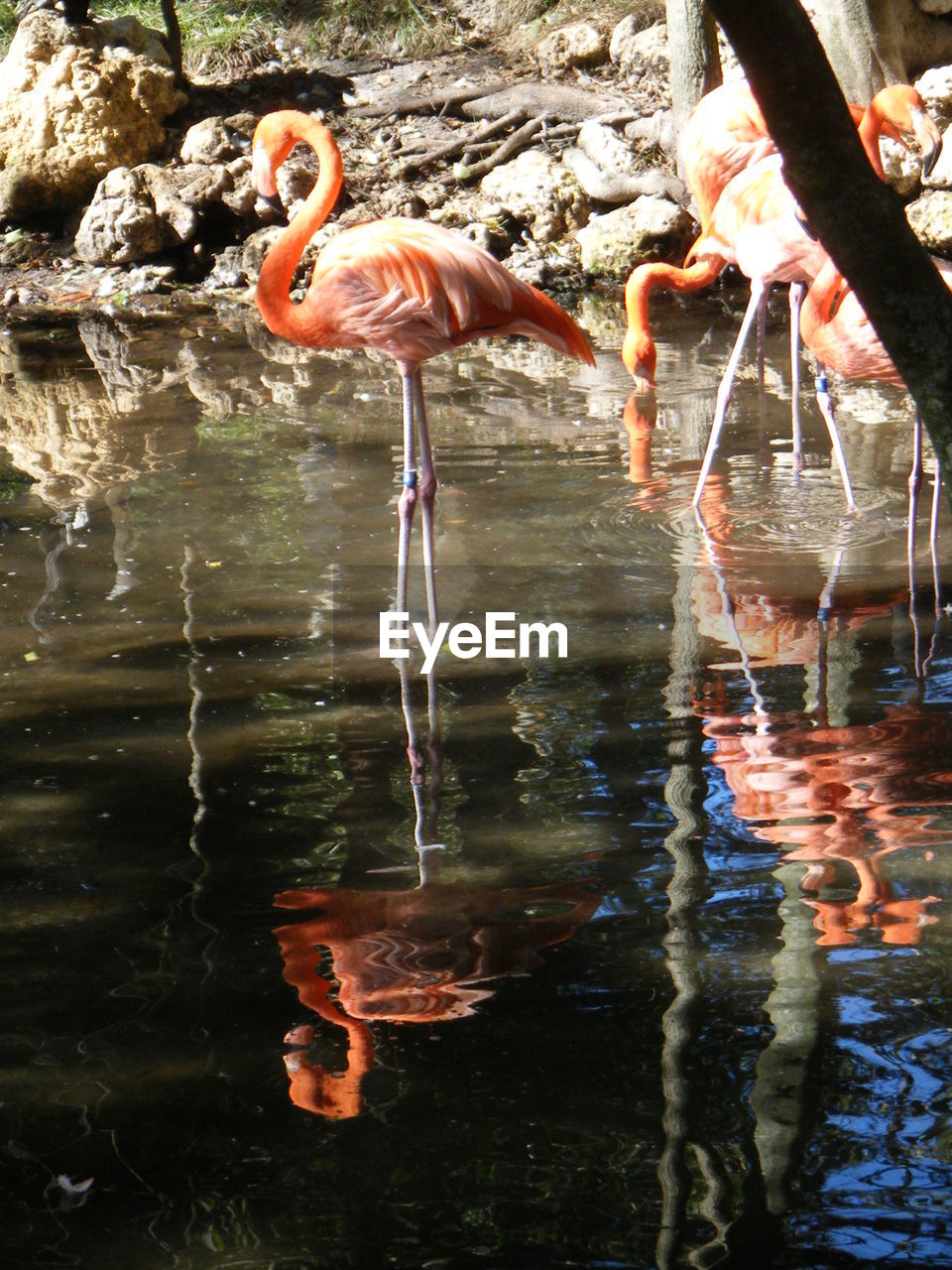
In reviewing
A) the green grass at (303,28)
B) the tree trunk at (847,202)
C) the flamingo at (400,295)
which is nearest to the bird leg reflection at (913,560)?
the flamingo at (400,295)

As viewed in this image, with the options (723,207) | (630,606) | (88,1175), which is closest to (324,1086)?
(88,1175)

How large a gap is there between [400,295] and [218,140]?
7.86m

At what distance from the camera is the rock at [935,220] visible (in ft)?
29.8

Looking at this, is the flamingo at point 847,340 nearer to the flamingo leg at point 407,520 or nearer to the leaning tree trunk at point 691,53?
the flamingo leg at point 407,520

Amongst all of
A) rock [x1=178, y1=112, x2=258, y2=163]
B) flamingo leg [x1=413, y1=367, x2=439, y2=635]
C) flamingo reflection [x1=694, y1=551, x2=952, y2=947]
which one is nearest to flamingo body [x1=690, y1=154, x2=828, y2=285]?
flamingo leg [x1=413, y1=367, x2=439, y2=635]

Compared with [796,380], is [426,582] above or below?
below

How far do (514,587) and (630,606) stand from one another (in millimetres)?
397

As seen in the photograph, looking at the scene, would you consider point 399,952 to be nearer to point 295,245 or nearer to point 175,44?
point 295,245

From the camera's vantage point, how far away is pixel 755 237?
5.20 m

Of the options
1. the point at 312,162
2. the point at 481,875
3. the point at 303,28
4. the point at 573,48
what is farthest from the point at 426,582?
the point at 303,28

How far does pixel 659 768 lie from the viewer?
11.5ft

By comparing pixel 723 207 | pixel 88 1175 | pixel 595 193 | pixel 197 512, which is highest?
pixel 595 193

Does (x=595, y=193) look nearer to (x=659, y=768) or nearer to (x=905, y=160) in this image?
(x=905, y=160)

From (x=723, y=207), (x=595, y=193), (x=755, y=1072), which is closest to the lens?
(x=755, y=1072)
